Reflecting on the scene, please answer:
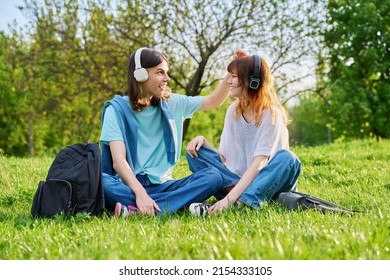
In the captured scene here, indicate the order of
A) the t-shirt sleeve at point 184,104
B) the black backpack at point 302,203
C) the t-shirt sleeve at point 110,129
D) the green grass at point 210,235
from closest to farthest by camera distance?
the green grass at point 210,235 < the black backpack at point 302,203 < the t-shirt sleeve at point 110,129 < the t-shirt sleeve at point 184,104

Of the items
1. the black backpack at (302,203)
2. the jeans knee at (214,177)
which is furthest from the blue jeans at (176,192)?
the black backpack at (302,203)

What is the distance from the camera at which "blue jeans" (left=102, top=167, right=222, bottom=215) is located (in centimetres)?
488

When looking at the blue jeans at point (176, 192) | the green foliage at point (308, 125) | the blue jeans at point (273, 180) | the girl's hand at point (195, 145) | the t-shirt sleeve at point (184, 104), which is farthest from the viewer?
the green foliage at point (308, 125)

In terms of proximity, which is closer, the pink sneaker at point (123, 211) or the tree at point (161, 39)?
the pink sneaker at point (123, 211)

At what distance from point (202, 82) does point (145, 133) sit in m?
15.2

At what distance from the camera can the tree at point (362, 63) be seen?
23312mm

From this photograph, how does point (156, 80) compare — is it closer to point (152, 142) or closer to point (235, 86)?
point (152, 142)

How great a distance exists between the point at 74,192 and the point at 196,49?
14962 mm

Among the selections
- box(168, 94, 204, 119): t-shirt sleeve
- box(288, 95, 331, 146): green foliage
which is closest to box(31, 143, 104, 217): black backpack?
box(168, 94, 204, 119): t-shirt sleeve

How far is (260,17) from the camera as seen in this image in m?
18.9

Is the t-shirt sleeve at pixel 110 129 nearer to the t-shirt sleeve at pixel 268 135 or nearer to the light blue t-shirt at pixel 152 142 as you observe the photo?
the light blue t-shirt at pixel 152 142

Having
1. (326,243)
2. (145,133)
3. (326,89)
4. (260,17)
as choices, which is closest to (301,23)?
(260,17)

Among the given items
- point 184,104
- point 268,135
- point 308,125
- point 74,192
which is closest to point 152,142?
point 184,104

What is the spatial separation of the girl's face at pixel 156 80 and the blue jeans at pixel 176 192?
90 centimetres
